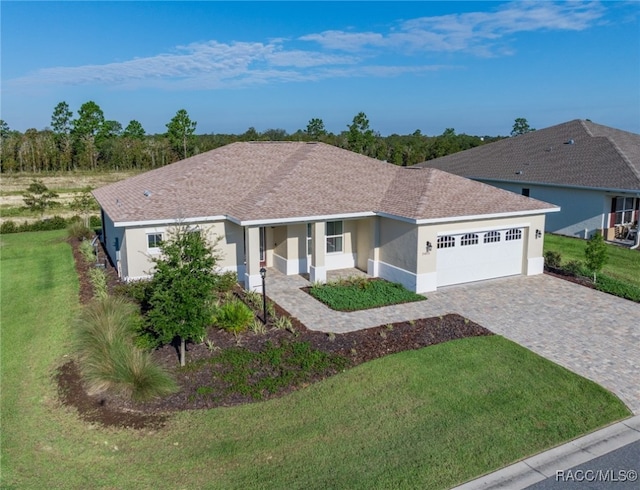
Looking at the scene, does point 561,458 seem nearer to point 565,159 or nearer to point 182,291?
point 182,291

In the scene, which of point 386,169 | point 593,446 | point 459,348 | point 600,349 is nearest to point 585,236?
point 386,169

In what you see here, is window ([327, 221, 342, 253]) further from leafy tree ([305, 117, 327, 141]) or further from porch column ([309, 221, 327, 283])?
leafy tree ([305, 117, 327, 141])

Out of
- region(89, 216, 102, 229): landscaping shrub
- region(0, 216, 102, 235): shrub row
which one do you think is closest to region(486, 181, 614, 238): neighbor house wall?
region(89, 216, 102, 229): landscaping shrub

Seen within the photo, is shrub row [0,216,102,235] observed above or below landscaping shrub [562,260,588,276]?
above

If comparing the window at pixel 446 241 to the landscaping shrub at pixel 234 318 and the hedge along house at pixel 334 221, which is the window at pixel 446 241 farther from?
the landscaping shrub at pixel 234 318

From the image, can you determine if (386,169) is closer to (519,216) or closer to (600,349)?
(519,216)

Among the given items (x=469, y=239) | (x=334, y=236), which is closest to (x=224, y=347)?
(x=334, y=236)

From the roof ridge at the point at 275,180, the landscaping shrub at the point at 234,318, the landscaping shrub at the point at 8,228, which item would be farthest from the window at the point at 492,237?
the landscaping shrub at the point at 8,228
